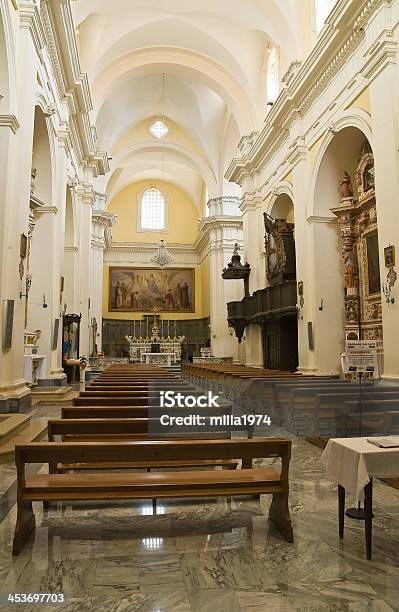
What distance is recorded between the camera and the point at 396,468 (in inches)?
114

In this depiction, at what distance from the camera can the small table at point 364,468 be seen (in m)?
2.83

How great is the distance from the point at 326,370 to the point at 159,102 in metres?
15.9

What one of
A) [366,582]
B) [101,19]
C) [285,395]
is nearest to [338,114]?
[285,395]

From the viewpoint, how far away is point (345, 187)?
11445 mm

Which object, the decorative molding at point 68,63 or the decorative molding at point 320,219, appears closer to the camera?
the decorative molding at point 68,63

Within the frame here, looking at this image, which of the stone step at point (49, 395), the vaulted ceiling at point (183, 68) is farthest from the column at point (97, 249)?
the stone step at point (49, 395)

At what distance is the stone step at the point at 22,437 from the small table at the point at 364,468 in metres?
3.25

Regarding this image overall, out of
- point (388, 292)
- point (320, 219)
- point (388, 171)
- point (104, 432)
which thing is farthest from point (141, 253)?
point (104, 432)

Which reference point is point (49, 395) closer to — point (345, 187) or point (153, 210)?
point (345, 187)

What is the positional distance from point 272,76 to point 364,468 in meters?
15.3

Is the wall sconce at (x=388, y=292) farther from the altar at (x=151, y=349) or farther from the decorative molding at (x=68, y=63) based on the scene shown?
the altar at (x=151, y=349)

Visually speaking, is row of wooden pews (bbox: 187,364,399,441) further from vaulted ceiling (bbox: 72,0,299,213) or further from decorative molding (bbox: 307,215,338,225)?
vaulted ceiling (bbox: 72,0,299,213)

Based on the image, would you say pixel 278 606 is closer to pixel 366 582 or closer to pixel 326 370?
pixel 366 582

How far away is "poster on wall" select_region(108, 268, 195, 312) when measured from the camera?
95.3 feet
